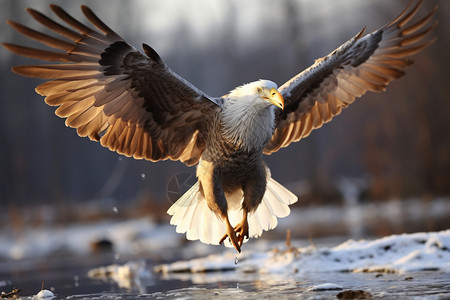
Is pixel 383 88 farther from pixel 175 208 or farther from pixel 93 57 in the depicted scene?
pixel 93 57

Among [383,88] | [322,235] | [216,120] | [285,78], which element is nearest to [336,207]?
[322,235]

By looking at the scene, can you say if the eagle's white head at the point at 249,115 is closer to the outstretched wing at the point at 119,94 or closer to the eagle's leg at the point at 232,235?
the outstretched wing at the point at 119,94

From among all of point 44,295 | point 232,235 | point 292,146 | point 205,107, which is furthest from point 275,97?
point 292,146

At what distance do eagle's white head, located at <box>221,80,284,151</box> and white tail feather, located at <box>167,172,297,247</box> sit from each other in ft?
3.50

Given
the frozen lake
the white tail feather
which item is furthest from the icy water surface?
the white tail feather

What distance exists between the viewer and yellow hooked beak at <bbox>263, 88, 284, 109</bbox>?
577 centimetres

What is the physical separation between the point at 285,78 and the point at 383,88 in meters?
26.8

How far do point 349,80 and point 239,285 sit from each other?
3.05 metres

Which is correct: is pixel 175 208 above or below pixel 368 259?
above

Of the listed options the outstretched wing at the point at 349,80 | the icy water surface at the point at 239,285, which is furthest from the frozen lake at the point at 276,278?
the outstretched wing at the point at 349,80

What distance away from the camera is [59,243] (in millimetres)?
14578

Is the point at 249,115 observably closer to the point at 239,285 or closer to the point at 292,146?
the point at 239,285

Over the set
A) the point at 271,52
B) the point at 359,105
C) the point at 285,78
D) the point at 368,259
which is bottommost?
the point at 368,259

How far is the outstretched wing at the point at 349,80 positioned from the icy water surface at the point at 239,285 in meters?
1.87
